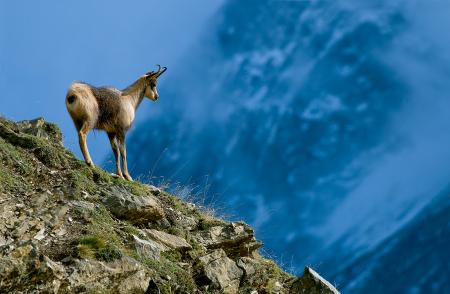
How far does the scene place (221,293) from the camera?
25.8ft

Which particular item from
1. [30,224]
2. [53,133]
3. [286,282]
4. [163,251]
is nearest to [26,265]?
[30,224]

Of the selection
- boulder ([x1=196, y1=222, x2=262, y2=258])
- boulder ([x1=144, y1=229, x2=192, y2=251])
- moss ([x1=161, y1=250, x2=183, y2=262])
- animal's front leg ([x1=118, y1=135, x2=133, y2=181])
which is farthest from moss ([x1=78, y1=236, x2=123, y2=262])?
animal's front leg ([x1=118, y1=135, x2=133, y2=181])

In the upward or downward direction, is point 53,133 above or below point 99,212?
above

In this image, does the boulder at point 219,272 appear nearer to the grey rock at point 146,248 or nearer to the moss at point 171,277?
the moss at point 171,277

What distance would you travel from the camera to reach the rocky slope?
6.57 m

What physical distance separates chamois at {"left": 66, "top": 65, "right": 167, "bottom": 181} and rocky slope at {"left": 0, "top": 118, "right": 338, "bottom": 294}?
76 centimetres

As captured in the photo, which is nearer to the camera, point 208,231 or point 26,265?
point 26,265

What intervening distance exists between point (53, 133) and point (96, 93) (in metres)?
1.09

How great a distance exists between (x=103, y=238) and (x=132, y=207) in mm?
1453

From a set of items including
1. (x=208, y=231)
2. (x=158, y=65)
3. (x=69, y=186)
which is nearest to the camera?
(x=69, y=186)

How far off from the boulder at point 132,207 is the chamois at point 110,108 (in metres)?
1.46

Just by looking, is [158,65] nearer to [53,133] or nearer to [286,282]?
[53,133]

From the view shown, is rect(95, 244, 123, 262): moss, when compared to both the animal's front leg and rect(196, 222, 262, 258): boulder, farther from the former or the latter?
the animal's front leg

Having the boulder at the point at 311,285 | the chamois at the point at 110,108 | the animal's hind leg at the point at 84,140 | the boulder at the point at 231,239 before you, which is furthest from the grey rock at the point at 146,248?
the animal's hind leg at the point at 84,140
